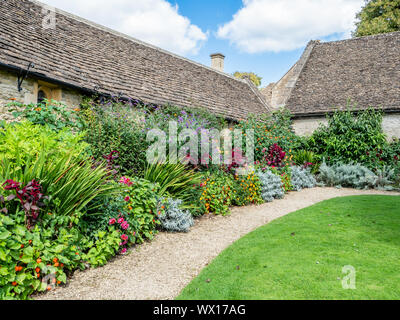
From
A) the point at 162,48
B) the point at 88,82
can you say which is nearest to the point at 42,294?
the point at 88,82

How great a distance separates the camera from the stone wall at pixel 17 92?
24.4 ft

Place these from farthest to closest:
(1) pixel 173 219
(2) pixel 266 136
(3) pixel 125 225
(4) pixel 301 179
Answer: (4) pixel 301 179
(2) pixel 266 136
(1) pixel 173 219
(3) pixel 125 225

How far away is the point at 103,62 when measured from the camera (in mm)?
11117

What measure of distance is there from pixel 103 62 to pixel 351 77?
14.1 meters

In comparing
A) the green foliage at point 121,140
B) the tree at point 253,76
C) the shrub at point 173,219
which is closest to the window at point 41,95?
the green foliage at point 121,140

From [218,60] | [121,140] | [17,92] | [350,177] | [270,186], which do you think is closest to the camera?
[121,140]

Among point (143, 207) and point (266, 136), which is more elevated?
point (266, 136)

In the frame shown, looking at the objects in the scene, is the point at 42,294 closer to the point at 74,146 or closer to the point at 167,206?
the point at 74,146

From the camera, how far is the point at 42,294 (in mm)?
3533

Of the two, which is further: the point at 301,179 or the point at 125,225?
the point at 301,179

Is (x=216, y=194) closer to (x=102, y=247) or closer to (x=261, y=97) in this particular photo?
(x=102, y=247)

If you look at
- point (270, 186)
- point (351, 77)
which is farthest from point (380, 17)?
point (270, 186)

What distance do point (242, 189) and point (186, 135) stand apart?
2279 mm

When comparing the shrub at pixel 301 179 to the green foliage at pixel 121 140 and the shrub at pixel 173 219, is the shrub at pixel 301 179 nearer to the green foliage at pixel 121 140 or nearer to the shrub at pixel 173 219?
the shrub at pixel 173 219
